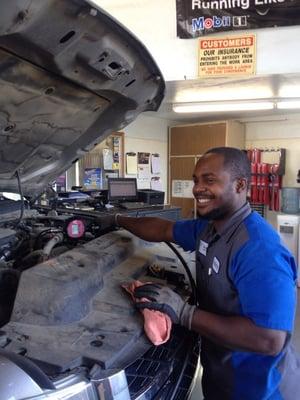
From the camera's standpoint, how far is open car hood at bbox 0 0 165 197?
3.29ft

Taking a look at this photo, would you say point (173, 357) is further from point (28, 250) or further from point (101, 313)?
point (28, 250)

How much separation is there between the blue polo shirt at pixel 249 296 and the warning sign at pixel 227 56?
2379 millimetres

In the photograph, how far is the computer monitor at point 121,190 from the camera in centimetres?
382

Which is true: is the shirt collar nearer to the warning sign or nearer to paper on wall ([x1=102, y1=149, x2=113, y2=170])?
the warning sign

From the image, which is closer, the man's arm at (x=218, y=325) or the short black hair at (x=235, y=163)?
the man's arm at (x=218, y=325)

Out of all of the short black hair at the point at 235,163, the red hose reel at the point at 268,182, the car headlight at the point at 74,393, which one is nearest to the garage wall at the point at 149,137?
the red hose reel at the point at 268,182

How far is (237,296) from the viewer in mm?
1218

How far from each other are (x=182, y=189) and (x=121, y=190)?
2.87 m

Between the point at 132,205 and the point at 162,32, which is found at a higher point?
the point at 162,32

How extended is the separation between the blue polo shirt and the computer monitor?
2422mm

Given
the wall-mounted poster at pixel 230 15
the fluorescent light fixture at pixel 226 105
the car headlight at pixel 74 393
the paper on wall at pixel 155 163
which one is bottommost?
the car headlight at pixel 74 393

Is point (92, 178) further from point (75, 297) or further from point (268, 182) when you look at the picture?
point (75, 297)

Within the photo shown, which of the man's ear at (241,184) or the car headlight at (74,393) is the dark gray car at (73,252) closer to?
the car headlight at (74,393)

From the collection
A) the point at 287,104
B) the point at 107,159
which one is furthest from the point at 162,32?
the point at 107,159
